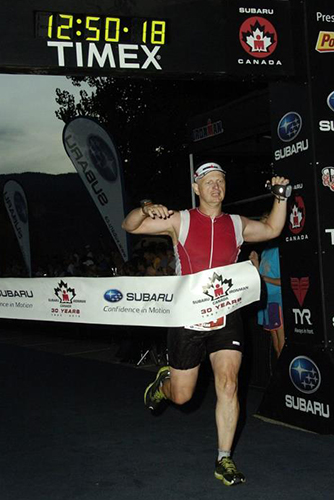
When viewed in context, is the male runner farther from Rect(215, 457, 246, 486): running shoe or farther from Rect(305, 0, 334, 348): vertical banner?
Rect(305, 0, 334, 348): vertical banner

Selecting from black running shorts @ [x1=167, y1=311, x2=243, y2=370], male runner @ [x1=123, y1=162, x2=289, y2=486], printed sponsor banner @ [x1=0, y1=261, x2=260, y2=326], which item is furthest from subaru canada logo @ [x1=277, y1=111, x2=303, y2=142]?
black running shorts @ [x1=167, y1=311, x2=243, y2=370]

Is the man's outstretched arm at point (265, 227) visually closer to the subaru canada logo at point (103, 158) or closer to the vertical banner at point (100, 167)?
the vertical banner at point (100, 167)

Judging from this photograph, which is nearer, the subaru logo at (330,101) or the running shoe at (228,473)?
the running shoe at (228,473)

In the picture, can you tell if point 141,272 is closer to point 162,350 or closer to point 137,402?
point 162,350

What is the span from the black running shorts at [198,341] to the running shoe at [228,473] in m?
0.81

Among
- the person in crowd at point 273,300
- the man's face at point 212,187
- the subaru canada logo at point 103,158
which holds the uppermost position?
the subaru canada logo at point 103,158

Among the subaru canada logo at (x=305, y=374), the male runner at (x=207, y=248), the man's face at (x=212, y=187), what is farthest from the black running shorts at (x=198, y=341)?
the subaru canada logo at (x=305, y=374)

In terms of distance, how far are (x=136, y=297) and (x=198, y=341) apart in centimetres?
77

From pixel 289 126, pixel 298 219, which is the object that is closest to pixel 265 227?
pixel 298 219

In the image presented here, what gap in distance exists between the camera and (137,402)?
8914 mm

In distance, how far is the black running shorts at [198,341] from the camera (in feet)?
19.3

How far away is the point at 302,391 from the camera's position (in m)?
7.22

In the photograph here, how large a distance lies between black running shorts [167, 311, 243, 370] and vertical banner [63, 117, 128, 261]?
8508 millimetres

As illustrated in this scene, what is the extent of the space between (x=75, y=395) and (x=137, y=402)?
1.11 meters
